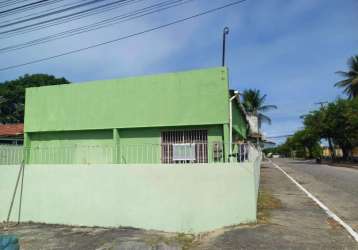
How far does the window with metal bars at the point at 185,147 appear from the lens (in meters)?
9.16

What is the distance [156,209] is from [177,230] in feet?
2.45

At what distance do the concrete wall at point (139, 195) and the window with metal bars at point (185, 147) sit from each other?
1.07 m

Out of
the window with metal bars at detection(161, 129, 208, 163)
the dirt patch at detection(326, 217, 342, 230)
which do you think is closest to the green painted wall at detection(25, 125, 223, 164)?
the window with metal bars at detection(161, 129, 208, 163)

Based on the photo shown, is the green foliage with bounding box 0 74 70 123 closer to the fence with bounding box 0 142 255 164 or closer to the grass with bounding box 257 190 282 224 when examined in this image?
the fence with bounding box 0 142 255 164

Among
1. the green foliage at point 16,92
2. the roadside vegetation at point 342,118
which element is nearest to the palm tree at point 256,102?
the roadside vegetation at point 342,118

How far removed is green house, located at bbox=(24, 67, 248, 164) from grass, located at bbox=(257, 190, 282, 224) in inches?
80.5

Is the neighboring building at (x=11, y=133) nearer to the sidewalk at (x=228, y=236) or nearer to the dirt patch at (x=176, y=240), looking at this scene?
the sidewalk at (x=228, y=236)

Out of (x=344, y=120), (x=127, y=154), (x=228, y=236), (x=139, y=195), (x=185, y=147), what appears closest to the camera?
(x=228, y=236)

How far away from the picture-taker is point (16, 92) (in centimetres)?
4194

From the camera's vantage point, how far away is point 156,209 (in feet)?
27.6

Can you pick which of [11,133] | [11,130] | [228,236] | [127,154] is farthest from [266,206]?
[11,130]

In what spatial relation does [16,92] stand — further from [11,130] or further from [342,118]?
[342,118]

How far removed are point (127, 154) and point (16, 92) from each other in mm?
36151

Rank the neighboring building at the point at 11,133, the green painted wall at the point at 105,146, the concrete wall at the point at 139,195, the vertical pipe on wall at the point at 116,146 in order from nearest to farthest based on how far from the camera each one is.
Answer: the concrete wall at the point at 139,195, the green painted wall at the point at 105,146, the vertical pipe on wall at the point at 116,146, the neighboring building at the point at 11,133
